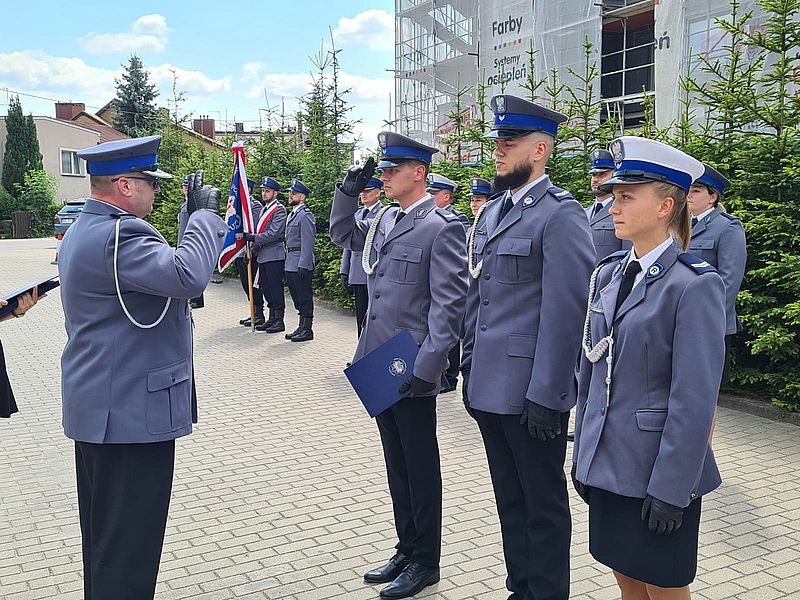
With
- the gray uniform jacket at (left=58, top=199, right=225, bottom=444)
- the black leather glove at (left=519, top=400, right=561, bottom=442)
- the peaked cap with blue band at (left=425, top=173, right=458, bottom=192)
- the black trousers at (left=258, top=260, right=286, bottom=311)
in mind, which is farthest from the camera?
the black trousers at (left=258, top=260, right=286, bottom=311)

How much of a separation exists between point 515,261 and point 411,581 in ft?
5.44

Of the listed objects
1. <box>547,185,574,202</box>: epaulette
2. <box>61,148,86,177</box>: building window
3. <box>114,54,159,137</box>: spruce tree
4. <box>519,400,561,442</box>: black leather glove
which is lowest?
<box>519,400,561,442</box>: black leather glove

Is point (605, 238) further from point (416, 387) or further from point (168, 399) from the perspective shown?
point (168, 399)

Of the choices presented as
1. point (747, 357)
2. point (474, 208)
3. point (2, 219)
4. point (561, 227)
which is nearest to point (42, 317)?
point (474, 208)

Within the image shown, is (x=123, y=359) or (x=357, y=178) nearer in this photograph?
(x=123, y=359)

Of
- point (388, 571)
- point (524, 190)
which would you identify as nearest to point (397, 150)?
point (524, 190)

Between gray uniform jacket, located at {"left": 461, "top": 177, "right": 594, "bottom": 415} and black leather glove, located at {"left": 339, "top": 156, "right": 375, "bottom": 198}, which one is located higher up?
black leather glove, located at {"left": 339, "top": 156, "right": 375, "bottom": 198}

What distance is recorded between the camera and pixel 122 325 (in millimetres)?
3152

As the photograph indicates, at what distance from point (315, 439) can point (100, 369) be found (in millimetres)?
3740

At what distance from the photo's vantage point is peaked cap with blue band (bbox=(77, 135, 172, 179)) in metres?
3.17

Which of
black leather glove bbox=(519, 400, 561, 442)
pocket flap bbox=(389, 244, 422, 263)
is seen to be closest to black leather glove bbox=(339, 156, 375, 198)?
pocket flap bbox=(389, 244, 422, 263)

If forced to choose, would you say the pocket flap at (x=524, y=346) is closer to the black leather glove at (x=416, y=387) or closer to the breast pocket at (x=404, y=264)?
the black leather glove at (x=416, y=387)

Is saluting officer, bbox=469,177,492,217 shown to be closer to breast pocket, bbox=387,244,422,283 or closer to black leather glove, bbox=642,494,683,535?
breast pocket, bbox=387,244,422,283

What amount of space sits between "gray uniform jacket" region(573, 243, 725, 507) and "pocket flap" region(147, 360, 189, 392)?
1.61 metres
